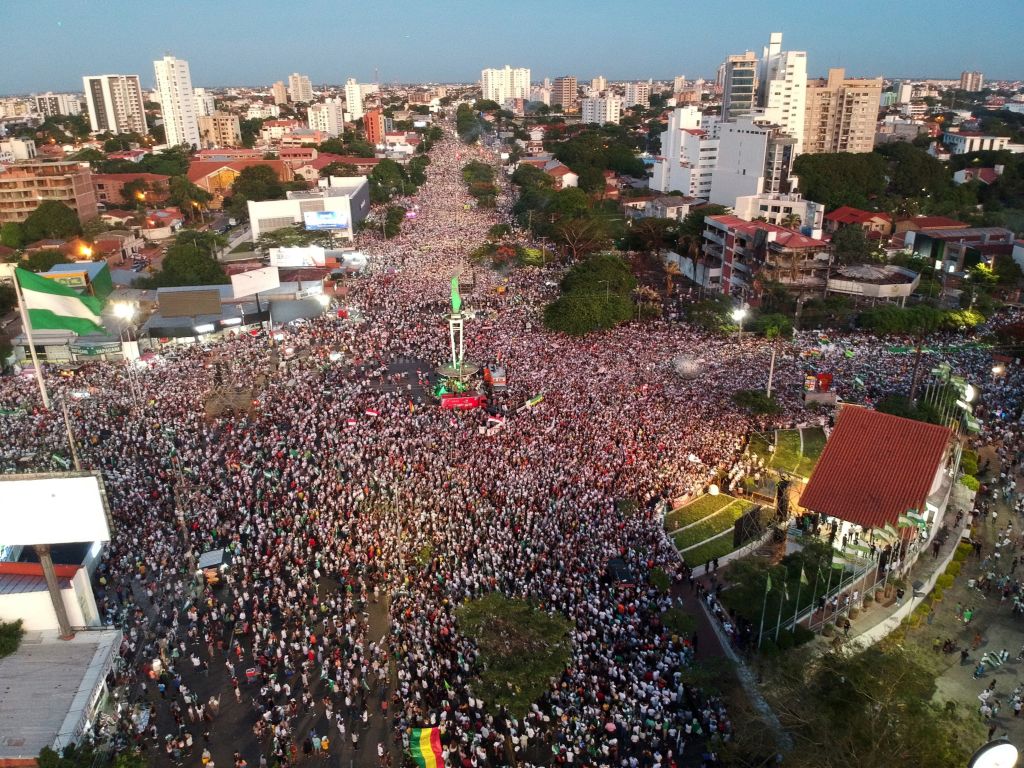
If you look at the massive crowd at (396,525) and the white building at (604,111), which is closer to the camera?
the massive crowd at (396,525)

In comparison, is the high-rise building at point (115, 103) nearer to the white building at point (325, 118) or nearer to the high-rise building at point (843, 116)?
the white building at point (325, 118)

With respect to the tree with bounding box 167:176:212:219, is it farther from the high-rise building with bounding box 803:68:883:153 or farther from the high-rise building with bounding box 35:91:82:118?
the high-rise building with bounding box 35:91:82:118

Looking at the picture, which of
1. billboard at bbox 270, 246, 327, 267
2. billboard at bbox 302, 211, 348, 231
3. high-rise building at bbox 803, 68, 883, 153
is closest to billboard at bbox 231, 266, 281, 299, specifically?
billboard at bbox 270, 246, 327, 267

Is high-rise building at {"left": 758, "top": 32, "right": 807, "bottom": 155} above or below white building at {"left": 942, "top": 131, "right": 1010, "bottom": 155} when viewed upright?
above

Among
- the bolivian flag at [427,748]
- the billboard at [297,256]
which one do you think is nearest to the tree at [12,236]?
the billboard at [297,256]

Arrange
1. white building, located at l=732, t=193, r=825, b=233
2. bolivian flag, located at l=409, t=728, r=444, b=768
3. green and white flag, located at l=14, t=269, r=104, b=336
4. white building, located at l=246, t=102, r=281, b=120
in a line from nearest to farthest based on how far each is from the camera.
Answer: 1. bolivian flag, located at l=409, t=728, r=444, b=768
2. green and white flag, located at l=14, t=269, r=104, b=336
3. white building, located at l=732, t=193, r=825, b=233
4. white building, located at l=246, t=102, r=281, b=120

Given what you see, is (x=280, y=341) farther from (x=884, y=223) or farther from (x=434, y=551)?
(x=884, y=223)
